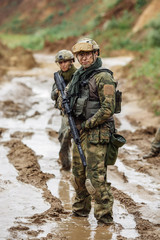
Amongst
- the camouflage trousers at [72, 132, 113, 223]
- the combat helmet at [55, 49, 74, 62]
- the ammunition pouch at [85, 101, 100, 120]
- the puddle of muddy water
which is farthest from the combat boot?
the ammunition pouch at [85, 101, 100, 120]

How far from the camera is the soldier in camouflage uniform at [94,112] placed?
13.5 feet

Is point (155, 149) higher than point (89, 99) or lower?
lower

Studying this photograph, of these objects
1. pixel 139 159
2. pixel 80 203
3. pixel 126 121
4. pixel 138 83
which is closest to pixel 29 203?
pixel 80 203

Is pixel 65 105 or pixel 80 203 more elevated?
pixel 65 105

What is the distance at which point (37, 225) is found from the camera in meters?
4.22

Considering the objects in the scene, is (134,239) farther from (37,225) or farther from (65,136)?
(65,136)

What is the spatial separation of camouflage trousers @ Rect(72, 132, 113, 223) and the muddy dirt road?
191 millimetres

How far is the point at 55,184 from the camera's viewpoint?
588 cm

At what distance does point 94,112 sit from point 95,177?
24.7 inches

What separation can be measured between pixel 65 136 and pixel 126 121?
4.78 metres

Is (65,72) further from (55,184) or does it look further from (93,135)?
(93,135)

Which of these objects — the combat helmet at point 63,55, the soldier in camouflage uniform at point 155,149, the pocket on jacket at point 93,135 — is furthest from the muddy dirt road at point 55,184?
the combat helmet at point 63,55

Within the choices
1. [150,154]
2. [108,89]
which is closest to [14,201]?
[108,89]

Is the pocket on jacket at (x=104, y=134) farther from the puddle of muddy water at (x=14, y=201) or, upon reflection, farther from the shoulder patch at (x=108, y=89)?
the puddle of muddy water at (x=14, y=201)
